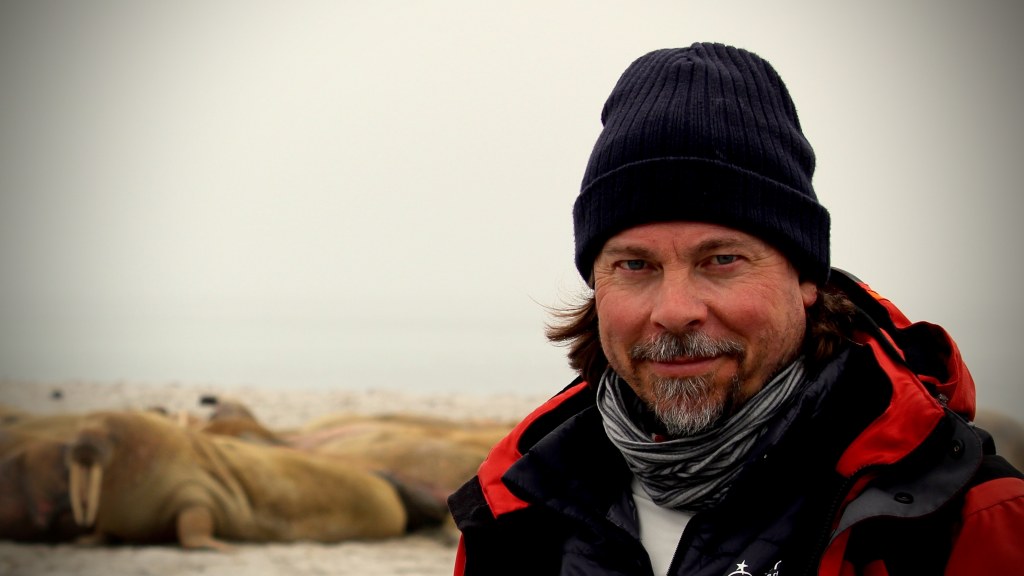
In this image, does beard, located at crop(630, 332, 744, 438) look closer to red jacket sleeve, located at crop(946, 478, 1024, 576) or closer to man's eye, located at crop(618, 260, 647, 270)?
man's eye, located at crop(618, 260, 647, 270)

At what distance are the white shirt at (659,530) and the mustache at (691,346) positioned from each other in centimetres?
24

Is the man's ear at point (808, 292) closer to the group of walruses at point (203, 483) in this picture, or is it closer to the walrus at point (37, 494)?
the group of walruses at point (203, 483)

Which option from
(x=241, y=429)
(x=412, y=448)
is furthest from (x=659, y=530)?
(x=241, y=429)

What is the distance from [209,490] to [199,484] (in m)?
0.07

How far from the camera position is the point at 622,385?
1.53m

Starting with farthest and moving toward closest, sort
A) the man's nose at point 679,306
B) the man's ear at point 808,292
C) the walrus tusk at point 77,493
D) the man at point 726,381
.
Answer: the walrus tusk at point 77,493, the man's ear at point 808,292, the man's nose at point 679,306, the man at point 726,381

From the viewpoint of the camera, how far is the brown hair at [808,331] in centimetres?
142

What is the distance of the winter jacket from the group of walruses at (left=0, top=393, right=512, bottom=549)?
4082 millimetres

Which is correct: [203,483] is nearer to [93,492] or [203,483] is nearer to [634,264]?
[93,492]

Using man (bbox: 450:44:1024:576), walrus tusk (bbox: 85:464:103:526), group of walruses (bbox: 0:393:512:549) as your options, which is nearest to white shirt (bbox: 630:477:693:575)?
man (bbox: 450:44:1024:576)

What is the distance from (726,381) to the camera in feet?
4.34

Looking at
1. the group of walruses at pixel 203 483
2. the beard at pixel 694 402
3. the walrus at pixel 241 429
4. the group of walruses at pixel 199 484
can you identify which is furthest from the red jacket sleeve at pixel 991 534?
the walrus at pixel 241 429

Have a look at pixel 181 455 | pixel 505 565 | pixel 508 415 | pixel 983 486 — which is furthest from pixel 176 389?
pixel 983 486

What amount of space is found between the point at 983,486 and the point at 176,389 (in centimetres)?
939
